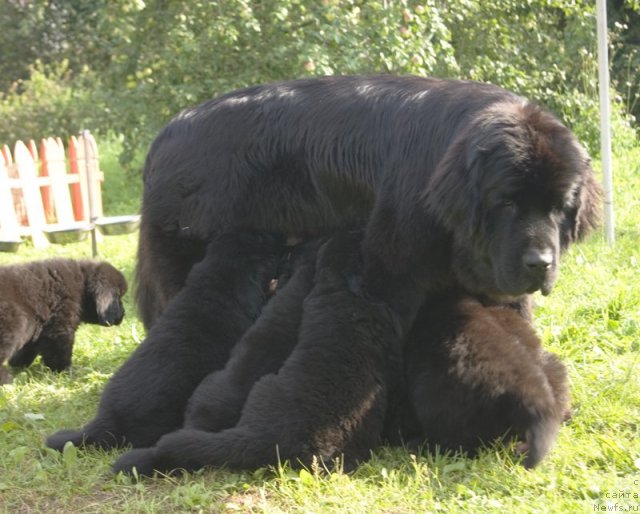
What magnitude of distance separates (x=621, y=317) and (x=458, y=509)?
2.55 m

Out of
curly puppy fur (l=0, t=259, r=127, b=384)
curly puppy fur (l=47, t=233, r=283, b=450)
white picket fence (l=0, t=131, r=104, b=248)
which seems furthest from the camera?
white picket fence (l=0, t=131, r=104, b=248)

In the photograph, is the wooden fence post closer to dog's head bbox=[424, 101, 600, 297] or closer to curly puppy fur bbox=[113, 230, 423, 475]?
curly puppy fur bbox=[113, 230, 423, 475]

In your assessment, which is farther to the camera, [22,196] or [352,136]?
[22,196]

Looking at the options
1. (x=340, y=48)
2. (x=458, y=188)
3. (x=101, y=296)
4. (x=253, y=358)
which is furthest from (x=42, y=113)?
(x=458, y=188)

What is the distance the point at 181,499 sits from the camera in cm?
363

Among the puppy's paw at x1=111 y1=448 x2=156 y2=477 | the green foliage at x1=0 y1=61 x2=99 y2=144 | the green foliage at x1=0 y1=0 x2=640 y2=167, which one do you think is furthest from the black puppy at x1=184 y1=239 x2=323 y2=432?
the green foliage at x1=0 y1=61 x2=99 y2=144

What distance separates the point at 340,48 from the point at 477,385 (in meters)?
5.47

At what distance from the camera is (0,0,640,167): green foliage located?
8555 mm

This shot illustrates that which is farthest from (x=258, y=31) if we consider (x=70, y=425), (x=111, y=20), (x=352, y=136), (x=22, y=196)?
(x=70, y=425)

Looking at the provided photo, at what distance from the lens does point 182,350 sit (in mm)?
4160

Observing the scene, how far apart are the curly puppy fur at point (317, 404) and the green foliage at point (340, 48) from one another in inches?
178

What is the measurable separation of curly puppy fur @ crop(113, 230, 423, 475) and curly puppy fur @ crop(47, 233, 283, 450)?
0.24 meters

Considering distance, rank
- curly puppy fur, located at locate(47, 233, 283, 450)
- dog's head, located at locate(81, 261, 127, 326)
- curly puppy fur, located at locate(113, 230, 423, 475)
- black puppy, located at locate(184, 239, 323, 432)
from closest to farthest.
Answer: curly puppy fur, located at locate(113, 230, 423, 475)
black puppy, located at locate(184, 239, 323, 432)
curly puppy fur, located at locate(47, 233, 283, 450)
dog's head, located at locate(81, 261, 127, 326)

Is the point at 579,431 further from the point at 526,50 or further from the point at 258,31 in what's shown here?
the point at 526,50
